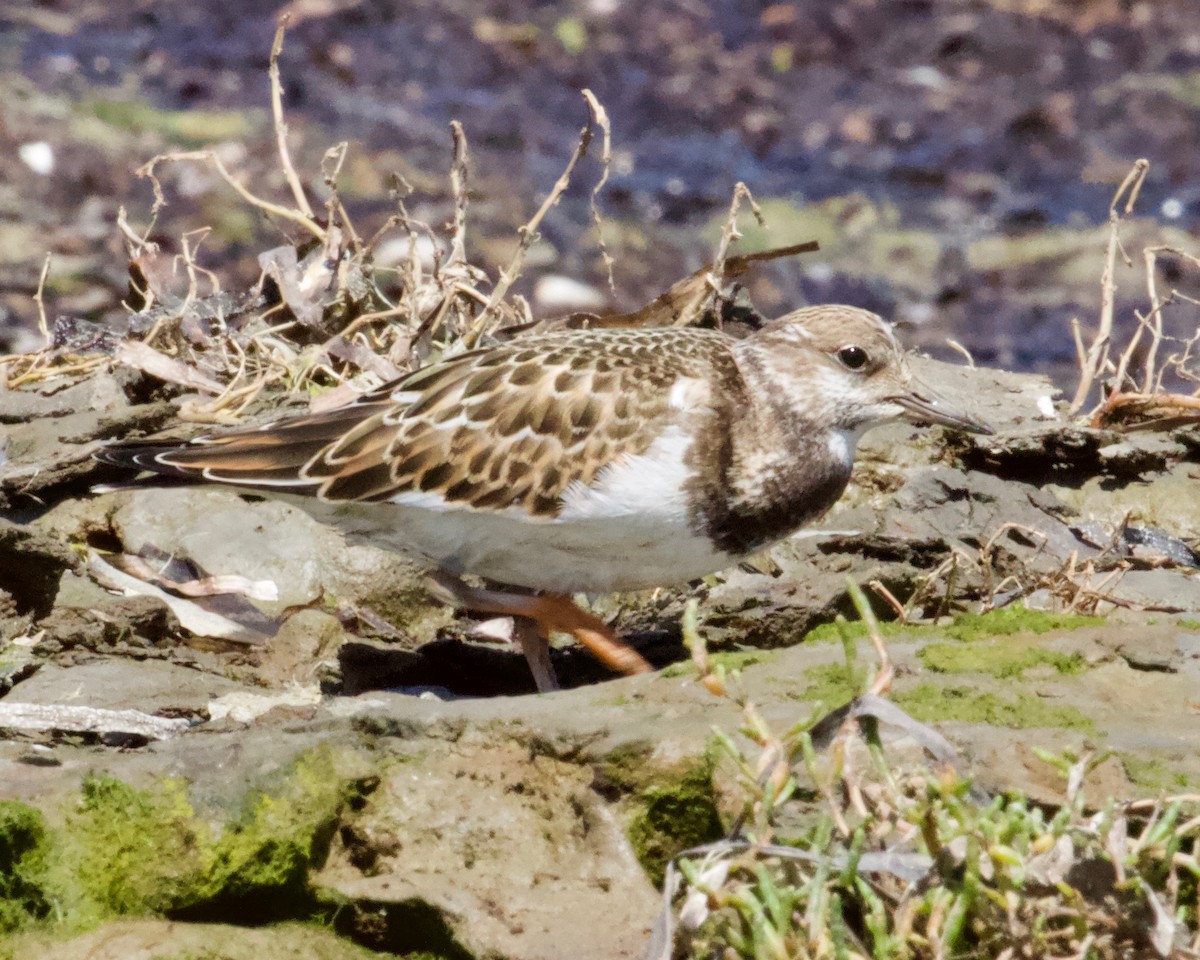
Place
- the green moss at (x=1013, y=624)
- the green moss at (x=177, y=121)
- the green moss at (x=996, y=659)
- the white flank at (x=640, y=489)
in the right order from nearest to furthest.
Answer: the green moss at (x=996, y=659) → the green moss at (x=1013, y=624) → the white flank at (x=640, y=489) → the green moss at (x=177, y=121)

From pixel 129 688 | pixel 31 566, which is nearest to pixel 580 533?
pixel 129 688

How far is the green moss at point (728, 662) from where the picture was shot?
130 inches

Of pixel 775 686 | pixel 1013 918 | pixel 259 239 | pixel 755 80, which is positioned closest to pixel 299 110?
pixel 259 239

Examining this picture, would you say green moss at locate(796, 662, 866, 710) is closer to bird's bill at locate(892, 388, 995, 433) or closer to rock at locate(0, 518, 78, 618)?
bird's bill at locate(892, 388, 995, 433)

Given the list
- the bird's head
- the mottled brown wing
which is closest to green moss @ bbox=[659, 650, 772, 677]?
the mottled brown wing

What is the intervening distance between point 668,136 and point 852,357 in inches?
327

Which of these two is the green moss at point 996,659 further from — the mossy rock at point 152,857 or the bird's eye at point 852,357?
the mossy rock at point 152,857

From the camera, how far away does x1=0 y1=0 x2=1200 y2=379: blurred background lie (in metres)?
10.1

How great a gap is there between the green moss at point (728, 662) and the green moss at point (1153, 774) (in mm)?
756

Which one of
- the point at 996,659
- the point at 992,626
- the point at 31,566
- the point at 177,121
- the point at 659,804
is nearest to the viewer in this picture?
the point at 659,804

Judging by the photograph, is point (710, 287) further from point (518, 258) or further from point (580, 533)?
point (580, 533)

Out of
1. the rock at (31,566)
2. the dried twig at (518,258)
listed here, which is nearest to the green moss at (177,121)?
the dried twig at (518,258)

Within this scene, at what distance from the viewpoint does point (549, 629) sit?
4.04 metres

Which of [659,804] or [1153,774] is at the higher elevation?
[1153,774]
